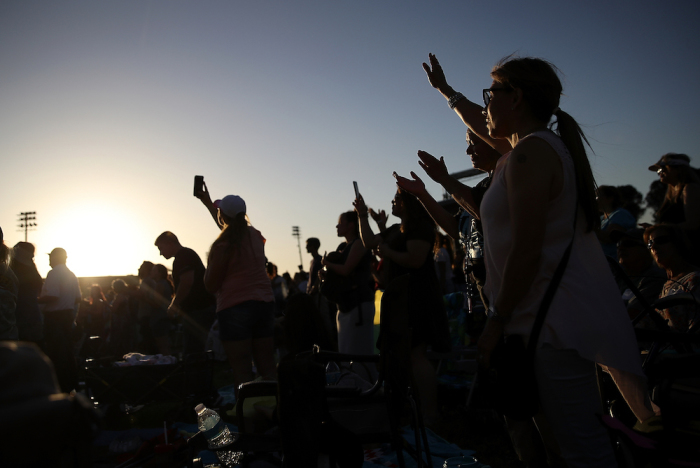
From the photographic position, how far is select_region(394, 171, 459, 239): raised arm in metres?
2.73

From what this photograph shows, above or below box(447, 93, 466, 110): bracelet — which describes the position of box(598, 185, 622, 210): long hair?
below

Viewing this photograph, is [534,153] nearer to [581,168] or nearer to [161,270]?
[581,168]

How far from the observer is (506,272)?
158cm

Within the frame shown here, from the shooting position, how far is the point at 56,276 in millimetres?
6820

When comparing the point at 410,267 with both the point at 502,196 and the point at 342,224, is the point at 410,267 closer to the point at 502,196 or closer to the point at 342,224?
the point at 342,224

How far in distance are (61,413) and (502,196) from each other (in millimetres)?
1410

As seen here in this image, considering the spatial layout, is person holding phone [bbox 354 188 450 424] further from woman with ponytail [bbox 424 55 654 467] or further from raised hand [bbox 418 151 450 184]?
woman with ponytail [bbox 424 55 654 467]

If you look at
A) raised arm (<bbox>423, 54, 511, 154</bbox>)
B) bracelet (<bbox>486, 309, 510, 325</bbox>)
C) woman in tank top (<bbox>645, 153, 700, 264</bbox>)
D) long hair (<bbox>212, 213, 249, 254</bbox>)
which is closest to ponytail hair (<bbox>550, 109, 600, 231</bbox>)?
bracelet (<bbox>486, 309, 510, 325</bbox>)

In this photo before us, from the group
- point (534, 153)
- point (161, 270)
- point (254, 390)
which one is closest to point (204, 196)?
point (254, 390)

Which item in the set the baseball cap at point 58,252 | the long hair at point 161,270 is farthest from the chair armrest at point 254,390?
the long hair at point 161,270

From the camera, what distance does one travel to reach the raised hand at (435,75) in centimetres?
298

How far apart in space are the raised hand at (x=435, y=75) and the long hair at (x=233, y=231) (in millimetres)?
2171

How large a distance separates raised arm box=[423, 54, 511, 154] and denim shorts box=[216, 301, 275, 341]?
244cm

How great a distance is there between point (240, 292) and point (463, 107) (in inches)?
99.5
